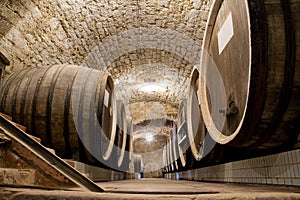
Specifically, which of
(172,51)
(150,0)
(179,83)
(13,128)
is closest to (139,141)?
(179,83)

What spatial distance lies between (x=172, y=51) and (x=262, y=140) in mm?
4549

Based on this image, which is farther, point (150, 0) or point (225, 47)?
point (150, 0)

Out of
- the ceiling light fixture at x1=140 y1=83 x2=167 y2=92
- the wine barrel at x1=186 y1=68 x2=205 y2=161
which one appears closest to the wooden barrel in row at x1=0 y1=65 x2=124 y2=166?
the wine barrel at x1=186 y1=68 x2=205 y2=161

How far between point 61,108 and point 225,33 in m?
1.43

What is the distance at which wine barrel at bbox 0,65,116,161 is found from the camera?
230 cm

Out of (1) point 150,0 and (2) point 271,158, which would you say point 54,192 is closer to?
(2) point 271,158

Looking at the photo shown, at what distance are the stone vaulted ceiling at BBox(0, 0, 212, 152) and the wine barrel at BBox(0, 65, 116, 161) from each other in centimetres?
104

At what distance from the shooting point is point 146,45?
5691 millimetres

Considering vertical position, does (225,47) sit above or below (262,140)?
above

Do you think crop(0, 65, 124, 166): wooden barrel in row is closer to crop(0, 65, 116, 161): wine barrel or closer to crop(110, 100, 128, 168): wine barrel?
crop(0, 65, 116, 161): wine barrel

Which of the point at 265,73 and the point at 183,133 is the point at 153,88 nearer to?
the point at 183,133

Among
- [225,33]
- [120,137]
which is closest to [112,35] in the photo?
[120,137]

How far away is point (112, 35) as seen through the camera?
5.19 meters

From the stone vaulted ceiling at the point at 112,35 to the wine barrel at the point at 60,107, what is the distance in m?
1.04
